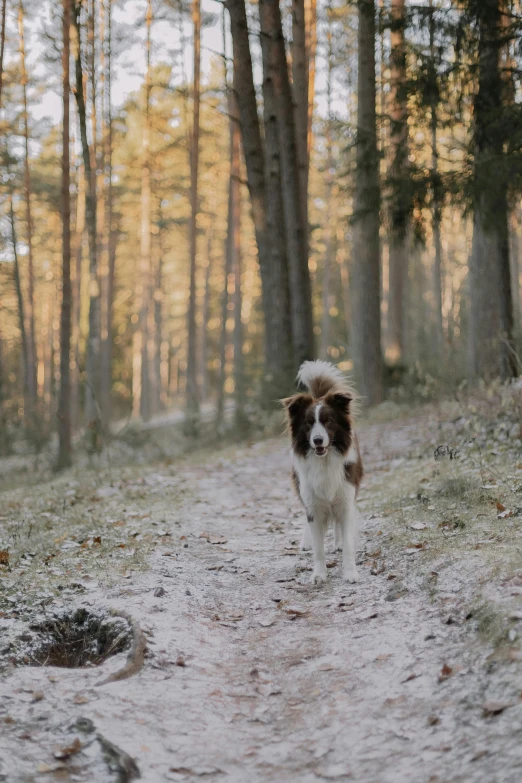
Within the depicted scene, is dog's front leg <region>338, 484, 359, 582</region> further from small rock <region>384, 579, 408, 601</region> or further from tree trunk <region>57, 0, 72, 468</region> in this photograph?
tree trunk <region>57, 0, 72, 468</region>

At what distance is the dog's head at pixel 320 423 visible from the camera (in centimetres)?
623

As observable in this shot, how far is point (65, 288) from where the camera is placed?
50.4ft

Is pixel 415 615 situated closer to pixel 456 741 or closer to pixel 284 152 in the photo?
pixel 456 741

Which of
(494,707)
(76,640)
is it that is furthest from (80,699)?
(494,707)

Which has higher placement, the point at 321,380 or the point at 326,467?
the point at 321,380

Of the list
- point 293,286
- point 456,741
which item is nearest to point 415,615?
point 456,741

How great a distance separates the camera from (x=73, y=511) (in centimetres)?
916

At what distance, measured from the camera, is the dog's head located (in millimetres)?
6230

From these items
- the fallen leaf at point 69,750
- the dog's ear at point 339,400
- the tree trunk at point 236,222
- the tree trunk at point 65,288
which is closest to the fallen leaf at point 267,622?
the dog's ear at point 339,400

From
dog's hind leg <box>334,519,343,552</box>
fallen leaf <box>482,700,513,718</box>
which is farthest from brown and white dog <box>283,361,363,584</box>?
fallen leaf <box>482,700,513,718</box>

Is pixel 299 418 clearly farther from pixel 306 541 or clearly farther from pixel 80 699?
pixel 80 699

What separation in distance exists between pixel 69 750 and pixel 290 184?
525 inches

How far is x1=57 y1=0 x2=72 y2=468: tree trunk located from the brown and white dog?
9505 mm

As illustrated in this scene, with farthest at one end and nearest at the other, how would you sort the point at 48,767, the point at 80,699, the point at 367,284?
the point at 367,284, the point at 80,699, the point at 48,767
